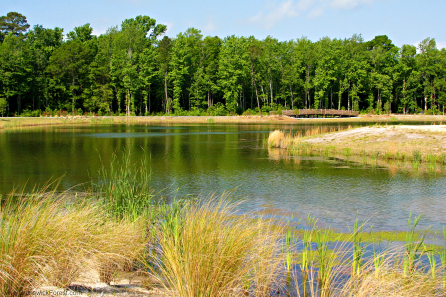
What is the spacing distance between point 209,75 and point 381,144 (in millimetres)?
60217

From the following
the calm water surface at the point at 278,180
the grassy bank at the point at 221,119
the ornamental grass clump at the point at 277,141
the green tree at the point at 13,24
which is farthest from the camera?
the green tree at the point at 13,24

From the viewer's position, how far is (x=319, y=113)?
260 ft

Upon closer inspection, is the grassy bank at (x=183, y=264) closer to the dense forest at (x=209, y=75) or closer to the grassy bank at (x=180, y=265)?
the grassy bank at (x=180, y=265)

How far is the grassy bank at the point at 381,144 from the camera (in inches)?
855

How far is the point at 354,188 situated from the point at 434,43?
8952 cm

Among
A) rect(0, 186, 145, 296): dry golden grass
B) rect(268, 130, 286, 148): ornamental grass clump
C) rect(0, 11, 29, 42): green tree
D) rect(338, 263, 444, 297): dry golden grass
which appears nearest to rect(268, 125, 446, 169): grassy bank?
rect(268, 130, 286, 148): ornamental grass clump

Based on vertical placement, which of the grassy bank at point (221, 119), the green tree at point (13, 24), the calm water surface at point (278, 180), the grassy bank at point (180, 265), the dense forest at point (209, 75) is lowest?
the calm water surface at point (278, 180)

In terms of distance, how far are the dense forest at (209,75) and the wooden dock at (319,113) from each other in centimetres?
434

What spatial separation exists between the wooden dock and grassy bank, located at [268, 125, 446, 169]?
47.6 metres

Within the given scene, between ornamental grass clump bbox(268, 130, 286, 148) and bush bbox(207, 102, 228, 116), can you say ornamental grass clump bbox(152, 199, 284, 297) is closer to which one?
ornamental grass clump bbox(268, 130, 286, 148)

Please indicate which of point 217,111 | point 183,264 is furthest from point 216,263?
point 217,111

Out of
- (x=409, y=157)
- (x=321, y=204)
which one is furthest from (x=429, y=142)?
(x=321, y=204)

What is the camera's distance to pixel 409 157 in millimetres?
21844

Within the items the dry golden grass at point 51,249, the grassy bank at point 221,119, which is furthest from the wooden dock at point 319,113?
the dry golden grass at point 51,249
